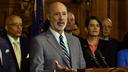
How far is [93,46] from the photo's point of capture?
4051 millimetres

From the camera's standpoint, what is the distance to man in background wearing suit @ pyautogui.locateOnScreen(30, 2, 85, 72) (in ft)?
10.4

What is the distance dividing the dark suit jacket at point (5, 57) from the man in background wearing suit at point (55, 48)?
746mm

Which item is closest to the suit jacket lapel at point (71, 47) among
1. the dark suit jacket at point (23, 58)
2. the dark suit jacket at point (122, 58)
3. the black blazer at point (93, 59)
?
the black blazer at point (93, 59)

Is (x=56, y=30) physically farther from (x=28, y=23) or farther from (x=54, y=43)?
(x=28, y=23)

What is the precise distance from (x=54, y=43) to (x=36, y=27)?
147 cm

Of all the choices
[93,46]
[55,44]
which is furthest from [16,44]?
[55,44]

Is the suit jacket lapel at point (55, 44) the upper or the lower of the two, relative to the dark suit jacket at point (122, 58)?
upper

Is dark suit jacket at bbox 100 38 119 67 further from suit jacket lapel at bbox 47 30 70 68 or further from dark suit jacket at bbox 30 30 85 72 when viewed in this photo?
suit jacket lapel at bbox 47 30 70 68

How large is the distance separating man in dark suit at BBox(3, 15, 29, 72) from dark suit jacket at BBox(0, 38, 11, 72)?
1.9 inches

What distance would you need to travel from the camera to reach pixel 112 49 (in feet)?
14.0

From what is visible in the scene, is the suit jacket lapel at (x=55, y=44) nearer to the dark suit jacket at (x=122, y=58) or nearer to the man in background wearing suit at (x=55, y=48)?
the man in background wearing suit at (x=55, y=48)

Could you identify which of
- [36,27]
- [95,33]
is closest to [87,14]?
[36,27]

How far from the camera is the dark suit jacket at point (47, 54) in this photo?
3139mm

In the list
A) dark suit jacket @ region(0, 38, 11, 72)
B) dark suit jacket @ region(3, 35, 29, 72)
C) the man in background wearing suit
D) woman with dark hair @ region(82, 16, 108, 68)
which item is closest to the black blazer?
woman with dark hair @ region(82, 16, 108, 68)
